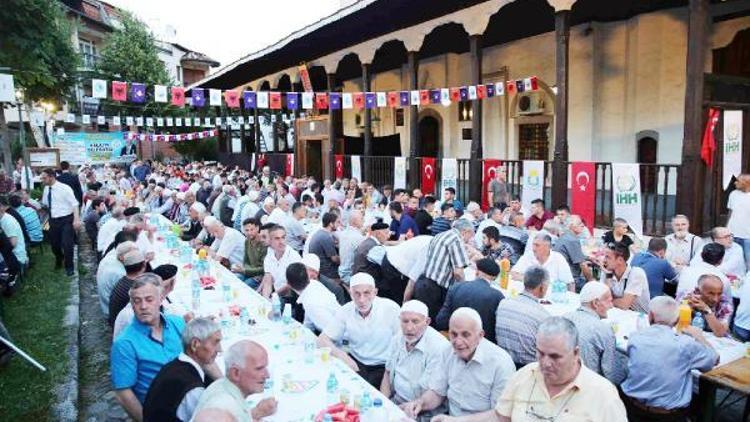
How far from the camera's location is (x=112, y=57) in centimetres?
3089

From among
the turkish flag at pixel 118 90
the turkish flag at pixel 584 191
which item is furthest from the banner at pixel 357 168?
the turkish flag at pixel 584 191

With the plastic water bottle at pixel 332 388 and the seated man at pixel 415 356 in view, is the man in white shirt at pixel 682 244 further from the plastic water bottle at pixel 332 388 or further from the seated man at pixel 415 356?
the plastic water bottle at pixel 332 388

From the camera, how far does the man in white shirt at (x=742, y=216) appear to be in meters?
7.48

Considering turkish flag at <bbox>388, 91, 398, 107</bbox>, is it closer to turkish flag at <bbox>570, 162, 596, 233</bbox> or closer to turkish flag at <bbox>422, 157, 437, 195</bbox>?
turkish flag at <bbox>422, 157, 437, 195</bbox>

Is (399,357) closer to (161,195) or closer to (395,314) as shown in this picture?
(395,314)

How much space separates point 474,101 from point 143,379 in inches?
377

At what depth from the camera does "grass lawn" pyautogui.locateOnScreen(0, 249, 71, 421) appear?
4.97 m

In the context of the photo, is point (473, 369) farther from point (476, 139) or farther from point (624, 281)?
point (476, 139)

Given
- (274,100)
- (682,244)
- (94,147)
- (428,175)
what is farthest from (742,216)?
(94,147)

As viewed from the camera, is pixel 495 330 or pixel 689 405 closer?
pixel 689 405

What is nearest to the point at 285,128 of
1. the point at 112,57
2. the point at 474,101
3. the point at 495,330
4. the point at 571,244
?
the point at 112,57

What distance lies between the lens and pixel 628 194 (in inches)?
343

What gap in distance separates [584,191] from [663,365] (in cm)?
611

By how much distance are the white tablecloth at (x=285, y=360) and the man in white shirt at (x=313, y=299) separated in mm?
158
